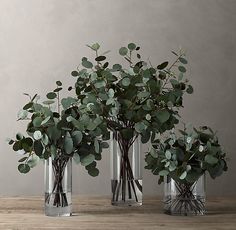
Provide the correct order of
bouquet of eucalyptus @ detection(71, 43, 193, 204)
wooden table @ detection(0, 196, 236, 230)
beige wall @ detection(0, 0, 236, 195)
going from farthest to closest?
beige wall @ detection(0, 0, 236, 195)
bouquet of eucalyptus @ detection(71, 43, 193, 204)
wooden table @ detection(0, 196, 236, 230)

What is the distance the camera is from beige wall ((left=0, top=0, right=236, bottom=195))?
2.16 m

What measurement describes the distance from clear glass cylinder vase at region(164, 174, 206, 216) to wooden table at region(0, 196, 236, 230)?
0.03 m

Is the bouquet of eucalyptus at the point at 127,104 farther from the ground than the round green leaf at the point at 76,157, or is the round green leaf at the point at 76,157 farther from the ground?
the bouquet of eucalyptus at the point at 127,104

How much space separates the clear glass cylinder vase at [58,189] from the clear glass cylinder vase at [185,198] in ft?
0.94

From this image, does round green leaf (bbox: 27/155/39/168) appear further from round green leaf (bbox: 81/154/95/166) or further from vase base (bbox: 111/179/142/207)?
vase base (bbox: 111/179/142/207)

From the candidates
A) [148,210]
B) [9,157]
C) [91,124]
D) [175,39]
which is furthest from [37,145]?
[175,39]

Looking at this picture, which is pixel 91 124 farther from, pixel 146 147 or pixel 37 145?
A: pixel 146 147

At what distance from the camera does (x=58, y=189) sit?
5.43 feet

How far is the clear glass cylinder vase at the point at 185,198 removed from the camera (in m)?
1.66

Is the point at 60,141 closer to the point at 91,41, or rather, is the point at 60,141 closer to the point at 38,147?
the point at 38,147

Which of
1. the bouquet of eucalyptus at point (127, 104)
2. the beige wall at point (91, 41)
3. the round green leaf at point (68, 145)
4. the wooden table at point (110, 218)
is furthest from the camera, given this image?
the beige wall at point (91, 41)

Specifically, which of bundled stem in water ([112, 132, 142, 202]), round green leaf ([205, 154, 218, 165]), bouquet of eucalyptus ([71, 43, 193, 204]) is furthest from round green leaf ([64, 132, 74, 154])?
round green leaf ([205, 154, 218, 165])

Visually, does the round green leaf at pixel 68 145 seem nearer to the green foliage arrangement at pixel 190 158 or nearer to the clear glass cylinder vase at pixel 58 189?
the clear glass cylinder vase at pixel 58 189

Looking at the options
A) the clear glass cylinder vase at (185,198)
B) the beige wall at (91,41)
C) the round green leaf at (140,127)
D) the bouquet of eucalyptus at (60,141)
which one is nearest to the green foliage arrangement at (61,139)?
the bouquet of eucalyptus at (60,141)
